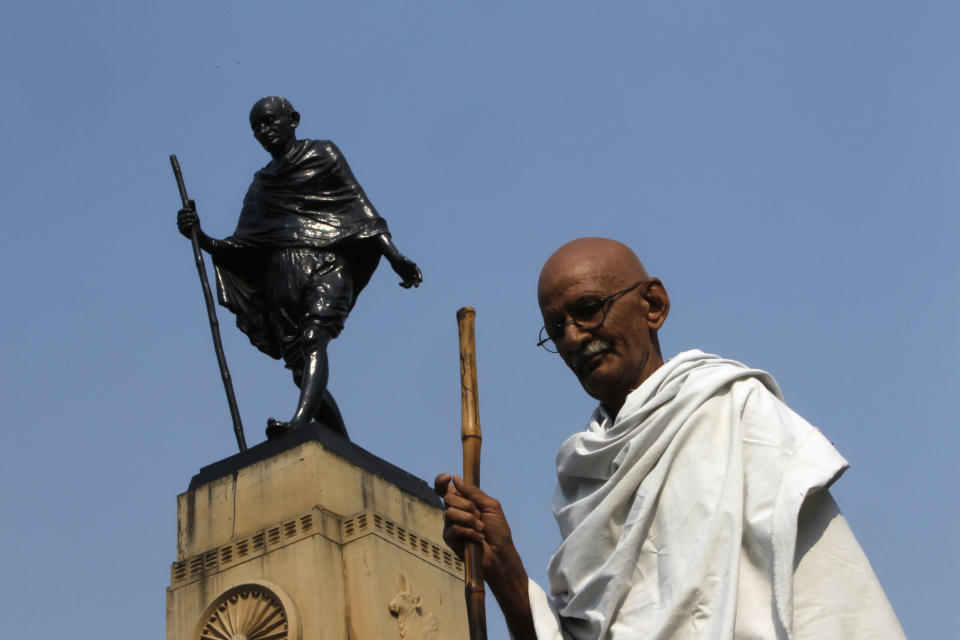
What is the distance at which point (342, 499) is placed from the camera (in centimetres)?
900

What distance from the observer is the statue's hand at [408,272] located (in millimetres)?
10008

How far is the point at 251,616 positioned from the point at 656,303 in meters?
5.30

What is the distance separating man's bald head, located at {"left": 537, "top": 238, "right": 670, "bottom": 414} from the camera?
3.69 metres

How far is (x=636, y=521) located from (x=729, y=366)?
1.45ft

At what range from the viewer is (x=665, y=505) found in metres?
3.29

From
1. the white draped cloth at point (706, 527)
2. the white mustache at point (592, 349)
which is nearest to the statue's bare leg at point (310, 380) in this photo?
the white mustache at point (592, 349)

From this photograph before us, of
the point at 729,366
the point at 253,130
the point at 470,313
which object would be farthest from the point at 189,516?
the point at 729,366

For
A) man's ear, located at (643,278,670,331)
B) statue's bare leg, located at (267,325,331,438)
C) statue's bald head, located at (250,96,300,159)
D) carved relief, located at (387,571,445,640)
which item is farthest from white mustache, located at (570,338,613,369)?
statue's bald head, located at (250,96,300,159)

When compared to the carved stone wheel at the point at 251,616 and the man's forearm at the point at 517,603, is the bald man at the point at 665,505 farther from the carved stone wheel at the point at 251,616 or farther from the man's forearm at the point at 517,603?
the carved stone wheel at the point at 251,616

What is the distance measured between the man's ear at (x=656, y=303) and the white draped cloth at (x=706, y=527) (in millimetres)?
217

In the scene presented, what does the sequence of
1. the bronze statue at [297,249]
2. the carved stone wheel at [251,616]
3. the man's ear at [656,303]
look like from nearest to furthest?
1. the man's ear at [656,303]
2. the carved stone wheel at [251,616]
3. the bronze statue at [297,249]

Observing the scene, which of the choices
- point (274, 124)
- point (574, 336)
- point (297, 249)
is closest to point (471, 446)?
point (574, 336)

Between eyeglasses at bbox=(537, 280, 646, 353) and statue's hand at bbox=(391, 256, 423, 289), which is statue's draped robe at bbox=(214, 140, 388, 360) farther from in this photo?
eyeglasses at bbox=(537, 280, 646, 353)

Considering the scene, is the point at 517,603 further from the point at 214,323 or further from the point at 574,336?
the point at 214,323
